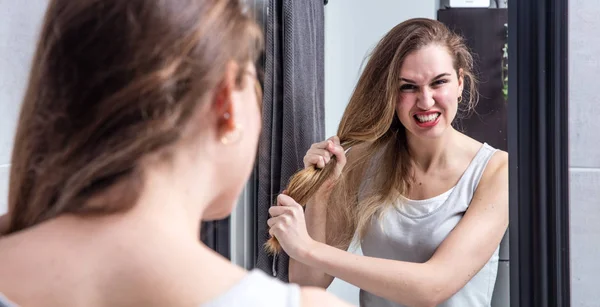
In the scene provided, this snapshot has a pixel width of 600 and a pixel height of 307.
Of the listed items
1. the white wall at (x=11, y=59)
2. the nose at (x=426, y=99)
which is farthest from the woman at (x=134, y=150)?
the nose at (x=426, y=99)

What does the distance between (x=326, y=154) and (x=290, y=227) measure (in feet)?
0.37

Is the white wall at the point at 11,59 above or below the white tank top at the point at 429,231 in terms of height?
above

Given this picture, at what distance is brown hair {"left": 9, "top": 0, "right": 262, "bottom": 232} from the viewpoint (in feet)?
0.97

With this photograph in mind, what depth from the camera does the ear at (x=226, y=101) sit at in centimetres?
31

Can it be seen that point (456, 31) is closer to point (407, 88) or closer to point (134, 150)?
point (407, 88)

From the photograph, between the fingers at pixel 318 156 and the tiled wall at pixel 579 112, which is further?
the fingers at pixel 318 156

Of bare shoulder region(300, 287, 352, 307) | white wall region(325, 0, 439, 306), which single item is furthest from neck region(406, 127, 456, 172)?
A: bare shoulder region(300, 287, 352, 307)

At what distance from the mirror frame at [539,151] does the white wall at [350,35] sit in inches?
5.3

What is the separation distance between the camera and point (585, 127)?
0.65 metres

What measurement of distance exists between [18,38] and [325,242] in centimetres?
45

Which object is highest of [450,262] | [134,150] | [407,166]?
[134,150]

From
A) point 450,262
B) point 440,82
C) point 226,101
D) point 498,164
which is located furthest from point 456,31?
point 226,101

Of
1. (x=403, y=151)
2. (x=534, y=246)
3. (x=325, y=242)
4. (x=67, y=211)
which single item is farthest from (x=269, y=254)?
(x=67, y=211)

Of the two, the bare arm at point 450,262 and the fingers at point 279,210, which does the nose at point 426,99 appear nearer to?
the bare arm at point 450,262
